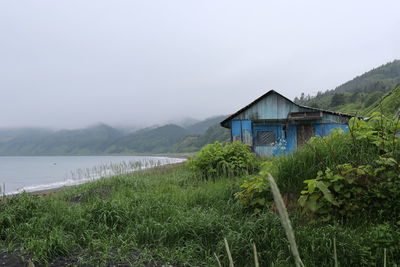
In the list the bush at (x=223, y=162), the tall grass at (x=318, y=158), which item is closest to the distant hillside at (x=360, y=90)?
the bush at (x=223, y=162)

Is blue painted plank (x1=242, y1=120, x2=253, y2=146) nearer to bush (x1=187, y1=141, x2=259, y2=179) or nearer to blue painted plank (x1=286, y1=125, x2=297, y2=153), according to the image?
blue painted plank (x1=286, y1=125, x2=297, y2=153)

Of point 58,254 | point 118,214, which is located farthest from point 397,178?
point 58,254

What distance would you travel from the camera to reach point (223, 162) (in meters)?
9.39

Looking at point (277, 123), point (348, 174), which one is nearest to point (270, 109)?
point (277, 123)

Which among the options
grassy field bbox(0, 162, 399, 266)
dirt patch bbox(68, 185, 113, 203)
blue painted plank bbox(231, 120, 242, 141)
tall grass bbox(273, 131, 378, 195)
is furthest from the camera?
blue painted plank bbox(231, 120, 242, 141)

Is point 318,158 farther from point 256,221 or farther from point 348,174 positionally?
point 256,221

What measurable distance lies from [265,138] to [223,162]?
825 centimetres

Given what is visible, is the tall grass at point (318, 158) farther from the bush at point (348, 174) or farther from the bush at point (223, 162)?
the bush at point (223, 162)

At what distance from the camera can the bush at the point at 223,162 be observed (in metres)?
9.26

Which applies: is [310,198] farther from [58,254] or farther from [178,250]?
[58,254]

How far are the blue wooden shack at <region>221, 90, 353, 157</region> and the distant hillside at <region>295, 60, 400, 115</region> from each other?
48.2m

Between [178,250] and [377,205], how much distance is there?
3153 millimetres

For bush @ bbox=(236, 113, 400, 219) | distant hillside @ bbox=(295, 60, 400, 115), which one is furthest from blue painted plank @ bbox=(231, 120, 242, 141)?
distant hillside @ bbox=(295, 60, 400, 115)

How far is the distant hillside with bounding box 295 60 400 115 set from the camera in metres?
67.6
